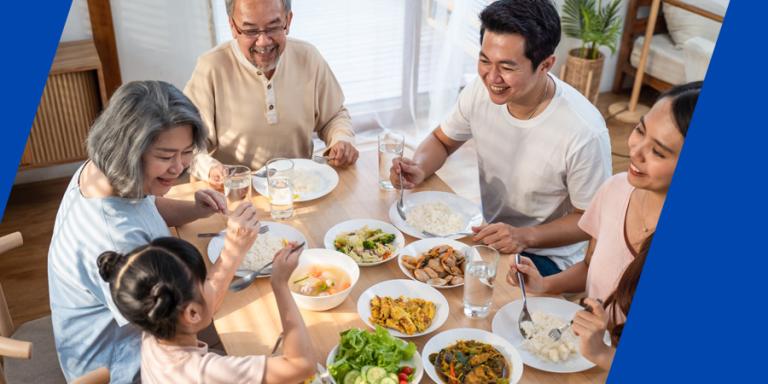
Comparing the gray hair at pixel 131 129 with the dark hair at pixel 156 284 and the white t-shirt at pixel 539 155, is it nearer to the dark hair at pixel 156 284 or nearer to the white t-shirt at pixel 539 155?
the dark hair at pixel 156 284

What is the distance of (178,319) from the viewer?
1.50 metres

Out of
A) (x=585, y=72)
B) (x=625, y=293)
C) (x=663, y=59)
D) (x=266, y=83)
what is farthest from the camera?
(x=663, y=59)

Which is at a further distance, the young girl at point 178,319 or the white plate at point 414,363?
the white plate at point 414,363

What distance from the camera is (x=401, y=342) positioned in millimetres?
1660

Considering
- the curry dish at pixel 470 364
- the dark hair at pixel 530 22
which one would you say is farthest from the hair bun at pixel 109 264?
the dark hair at pixel 530 22

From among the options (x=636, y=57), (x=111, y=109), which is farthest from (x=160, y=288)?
(x=636, y=57)

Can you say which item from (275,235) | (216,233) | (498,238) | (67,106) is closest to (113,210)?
(216,233)

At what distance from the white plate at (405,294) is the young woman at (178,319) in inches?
10.0

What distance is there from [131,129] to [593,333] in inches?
45.7

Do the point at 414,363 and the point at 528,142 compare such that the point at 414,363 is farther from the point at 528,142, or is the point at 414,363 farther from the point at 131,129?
the point at 528,142

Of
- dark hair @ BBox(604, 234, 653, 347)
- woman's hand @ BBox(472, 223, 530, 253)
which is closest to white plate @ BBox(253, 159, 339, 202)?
woman's hand @ BBox(472, 223, 530, 253)

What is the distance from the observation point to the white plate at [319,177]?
2.30 meters

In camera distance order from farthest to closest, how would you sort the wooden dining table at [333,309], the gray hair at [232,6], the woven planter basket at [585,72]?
the woven planter basket at [585,72]
the gray hair at [232,6]
the wooden dining table at [333,309]

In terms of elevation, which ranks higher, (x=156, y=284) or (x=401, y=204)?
(x=156, y=284)
